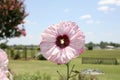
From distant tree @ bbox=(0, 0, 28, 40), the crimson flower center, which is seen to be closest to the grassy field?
distant tree @ bbox=(0, 0, 28, 40)

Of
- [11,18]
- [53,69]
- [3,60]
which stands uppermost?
[11,18]

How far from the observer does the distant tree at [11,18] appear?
99.1 feet

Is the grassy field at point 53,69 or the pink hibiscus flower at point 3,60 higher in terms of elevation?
the pink hibiscus flower at point 3,60

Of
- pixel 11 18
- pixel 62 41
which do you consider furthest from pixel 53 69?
pixel 62 41

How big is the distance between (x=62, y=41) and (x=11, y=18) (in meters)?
29.6

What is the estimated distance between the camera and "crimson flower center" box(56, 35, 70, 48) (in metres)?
1.60

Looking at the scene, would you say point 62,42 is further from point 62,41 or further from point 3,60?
point 3,60

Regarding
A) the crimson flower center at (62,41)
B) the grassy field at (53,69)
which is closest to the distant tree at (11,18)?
the grassy field at (53,69)

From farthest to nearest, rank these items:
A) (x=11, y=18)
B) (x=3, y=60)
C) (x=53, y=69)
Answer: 1. (x=11, y=18)
2. (x=53, y=69)
3. (x=3, y=60)

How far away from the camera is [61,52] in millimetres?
1578

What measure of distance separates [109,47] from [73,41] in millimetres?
110213

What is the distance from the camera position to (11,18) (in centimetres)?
3095

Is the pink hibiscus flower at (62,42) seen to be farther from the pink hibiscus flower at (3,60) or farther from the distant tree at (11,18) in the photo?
the distant tree at (11,18)

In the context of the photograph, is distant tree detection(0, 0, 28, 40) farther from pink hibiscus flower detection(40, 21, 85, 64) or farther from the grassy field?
pink hibiscus flower detection(40, 21, 85, 64)
